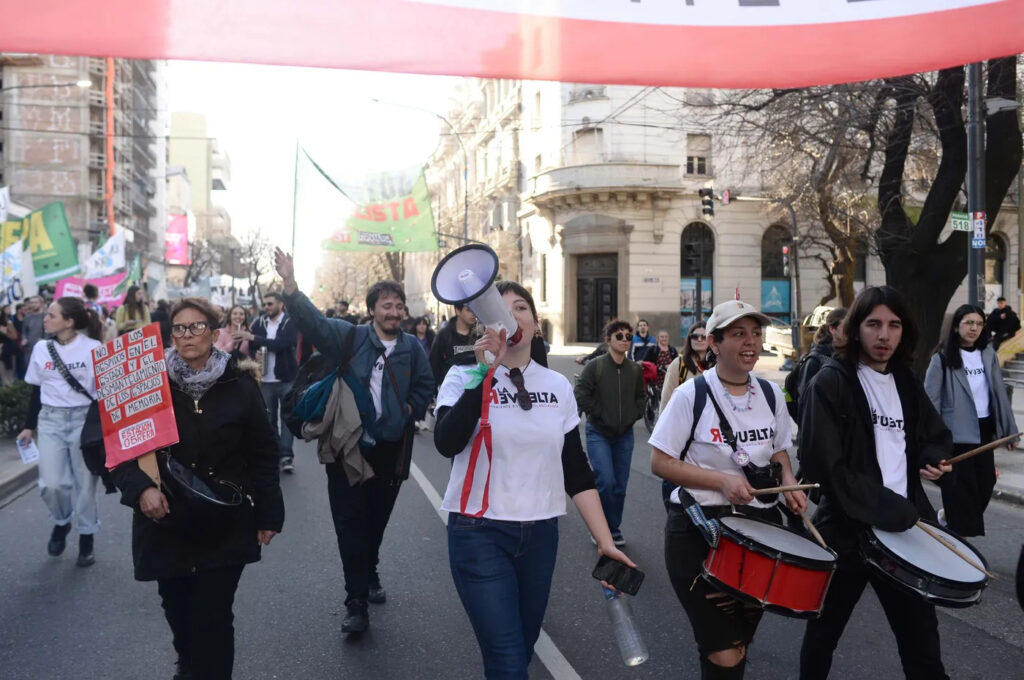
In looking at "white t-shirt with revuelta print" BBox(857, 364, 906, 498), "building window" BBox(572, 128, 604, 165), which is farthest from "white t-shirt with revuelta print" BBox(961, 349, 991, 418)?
"building window" BBox(572, 128, 604, 165)

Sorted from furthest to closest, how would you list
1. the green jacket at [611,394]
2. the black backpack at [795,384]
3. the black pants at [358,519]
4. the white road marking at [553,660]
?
1. the green jacket at [611,394]
2. the black backpack at [795,384]
3. the black pants at [358,519]
4. the white road marking at [553,660]

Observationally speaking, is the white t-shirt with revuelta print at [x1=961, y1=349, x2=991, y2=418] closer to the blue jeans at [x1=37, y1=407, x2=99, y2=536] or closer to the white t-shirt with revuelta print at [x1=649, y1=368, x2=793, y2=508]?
the white t-shirt with revuelta print at [x1=649, y1=368, x2=793, y2=508]

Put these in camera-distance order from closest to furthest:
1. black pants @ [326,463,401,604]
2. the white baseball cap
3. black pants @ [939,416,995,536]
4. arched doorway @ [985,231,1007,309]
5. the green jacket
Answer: the white baseball cap
black pants @ [326,463,401,604]
black pants @ [939,416,995,536]
the green jacket
arched doorway @ [985,231,1007,309]

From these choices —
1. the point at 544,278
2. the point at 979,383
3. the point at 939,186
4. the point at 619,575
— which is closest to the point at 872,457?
the point at 619,575

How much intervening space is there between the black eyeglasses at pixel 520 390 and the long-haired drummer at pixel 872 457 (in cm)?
108

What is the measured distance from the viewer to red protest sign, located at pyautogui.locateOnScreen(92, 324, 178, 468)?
11.0 feet

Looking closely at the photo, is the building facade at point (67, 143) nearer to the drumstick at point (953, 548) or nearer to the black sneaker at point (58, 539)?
the black sneaker at point (58, 539)

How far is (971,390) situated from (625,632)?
4.72 metres

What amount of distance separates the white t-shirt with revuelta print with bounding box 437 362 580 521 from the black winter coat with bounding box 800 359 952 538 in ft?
3.07

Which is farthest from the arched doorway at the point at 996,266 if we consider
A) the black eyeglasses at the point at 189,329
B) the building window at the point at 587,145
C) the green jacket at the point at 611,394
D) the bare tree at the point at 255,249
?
the bare tree at the point at 255,249

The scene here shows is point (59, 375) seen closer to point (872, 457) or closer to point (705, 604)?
point (705, 604)

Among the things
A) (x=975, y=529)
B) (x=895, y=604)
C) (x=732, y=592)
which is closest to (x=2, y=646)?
(x=732, y=592)

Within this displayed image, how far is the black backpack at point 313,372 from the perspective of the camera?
5102 millimetres

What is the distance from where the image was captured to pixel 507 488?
3.11 meters
